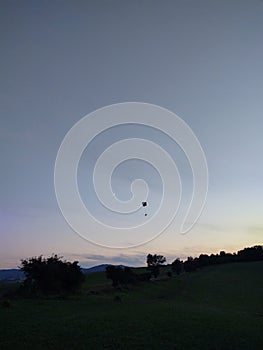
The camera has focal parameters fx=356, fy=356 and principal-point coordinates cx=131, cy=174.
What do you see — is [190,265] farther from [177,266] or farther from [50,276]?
[50,276]

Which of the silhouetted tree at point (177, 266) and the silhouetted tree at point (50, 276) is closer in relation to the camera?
the silhouetted tree at point (50, 276)

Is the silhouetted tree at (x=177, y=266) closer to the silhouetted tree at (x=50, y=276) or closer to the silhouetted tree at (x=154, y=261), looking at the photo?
the silhouetted tree at (x=154, y=261)

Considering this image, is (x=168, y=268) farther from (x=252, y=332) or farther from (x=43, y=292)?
(x=252, y=332)

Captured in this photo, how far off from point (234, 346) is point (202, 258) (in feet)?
434

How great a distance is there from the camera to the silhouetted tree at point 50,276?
179 ft

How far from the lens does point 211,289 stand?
238 feet

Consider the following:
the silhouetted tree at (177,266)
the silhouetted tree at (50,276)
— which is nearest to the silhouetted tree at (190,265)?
the silhouetted tree at (177,266)

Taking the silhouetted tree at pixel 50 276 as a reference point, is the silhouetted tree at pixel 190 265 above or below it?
above

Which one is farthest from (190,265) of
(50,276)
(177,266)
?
(50,276)

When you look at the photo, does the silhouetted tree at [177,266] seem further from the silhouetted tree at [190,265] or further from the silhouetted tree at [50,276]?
the silhouetted tree at [50,276]

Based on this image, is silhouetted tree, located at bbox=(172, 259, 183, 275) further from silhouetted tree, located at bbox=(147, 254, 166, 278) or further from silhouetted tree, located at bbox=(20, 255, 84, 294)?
silhouetted tree, located at bbox=(20, 255, 84, 294)

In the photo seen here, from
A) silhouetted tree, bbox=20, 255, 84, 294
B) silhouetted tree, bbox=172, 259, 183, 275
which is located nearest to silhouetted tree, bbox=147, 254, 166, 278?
silhouetted tree, bbox=172, 259, 183, 275

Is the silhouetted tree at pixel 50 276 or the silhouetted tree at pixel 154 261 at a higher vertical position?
the silhouetted tree at pixel 154 261

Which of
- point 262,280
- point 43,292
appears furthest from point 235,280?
point 43,292
